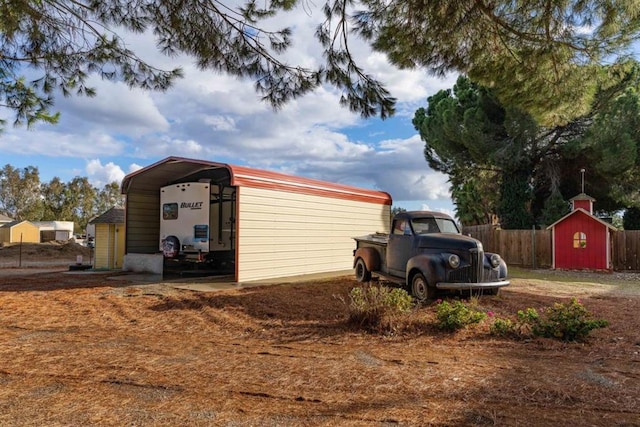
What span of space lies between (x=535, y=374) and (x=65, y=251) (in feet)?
104

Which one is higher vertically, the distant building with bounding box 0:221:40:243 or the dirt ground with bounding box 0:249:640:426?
the distant building with bounding box 0:221:40:243

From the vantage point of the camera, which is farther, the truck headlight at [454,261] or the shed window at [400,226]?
the shed window at [400,226]

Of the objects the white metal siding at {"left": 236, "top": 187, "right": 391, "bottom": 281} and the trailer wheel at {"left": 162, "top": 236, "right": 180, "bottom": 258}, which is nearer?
the white metal siding at {"left": 236, "top": 187, "right": 391, "bottom": 281}

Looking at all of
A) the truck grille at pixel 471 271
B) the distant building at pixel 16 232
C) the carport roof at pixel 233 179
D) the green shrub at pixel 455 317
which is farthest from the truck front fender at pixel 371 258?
the distant building at pixel 16 232

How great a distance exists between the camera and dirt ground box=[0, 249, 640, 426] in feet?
10.3

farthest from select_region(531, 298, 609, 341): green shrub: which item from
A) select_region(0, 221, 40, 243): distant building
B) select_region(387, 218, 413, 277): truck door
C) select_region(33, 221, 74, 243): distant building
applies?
select_region(33, 221, 74, 243): distant building

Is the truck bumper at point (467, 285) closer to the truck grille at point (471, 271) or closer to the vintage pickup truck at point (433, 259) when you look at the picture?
the vintage pickup truck at point (433, 259)

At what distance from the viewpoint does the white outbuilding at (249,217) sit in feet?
36.1

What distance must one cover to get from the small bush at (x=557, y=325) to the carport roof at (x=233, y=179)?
270 inches

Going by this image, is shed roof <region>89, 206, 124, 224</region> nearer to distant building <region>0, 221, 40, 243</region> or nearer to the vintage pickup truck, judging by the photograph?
the vintage pickup truck

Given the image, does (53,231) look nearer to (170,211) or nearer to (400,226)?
(170,211)

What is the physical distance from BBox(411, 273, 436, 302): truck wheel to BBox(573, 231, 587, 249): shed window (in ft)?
35.0

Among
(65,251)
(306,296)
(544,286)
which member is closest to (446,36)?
(306,296)

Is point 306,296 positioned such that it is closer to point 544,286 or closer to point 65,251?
point 544,286
